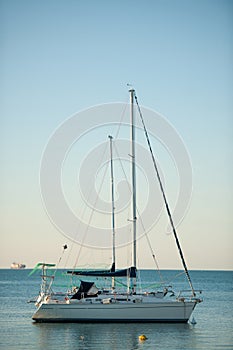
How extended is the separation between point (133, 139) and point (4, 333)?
16688 millimetres

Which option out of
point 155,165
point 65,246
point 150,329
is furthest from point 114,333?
point 155,165

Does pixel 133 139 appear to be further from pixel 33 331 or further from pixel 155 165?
pixel 33 331

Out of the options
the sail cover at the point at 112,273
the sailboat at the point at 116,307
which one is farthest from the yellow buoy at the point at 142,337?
the sail cover at the point at 112,273

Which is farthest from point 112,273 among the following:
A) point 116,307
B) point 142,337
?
point 142,337

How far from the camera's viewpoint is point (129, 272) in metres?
45.6

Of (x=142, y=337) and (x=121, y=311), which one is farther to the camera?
(x=121, y=311)

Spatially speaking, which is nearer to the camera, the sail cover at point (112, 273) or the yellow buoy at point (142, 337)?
the yellow buoy at point (142, 337)

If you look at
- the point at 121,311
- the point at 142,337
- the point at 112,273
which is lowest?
the point at 142,337

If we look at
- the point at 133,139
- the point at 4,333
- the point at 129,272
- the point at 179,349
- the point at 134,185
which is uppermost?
the point at 133,139

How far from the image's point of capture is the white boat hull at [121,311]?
44.0 metres

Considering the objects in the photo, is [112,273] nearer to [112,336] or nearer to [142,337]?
[112,336]

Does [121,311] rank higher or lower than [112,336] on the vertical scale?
higher

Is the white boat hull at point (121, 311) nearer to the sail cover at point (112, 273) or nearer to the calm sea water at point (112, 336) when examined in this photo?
the calm sea water at point (112, 336)

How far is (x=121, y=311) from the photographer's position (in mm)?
44031
